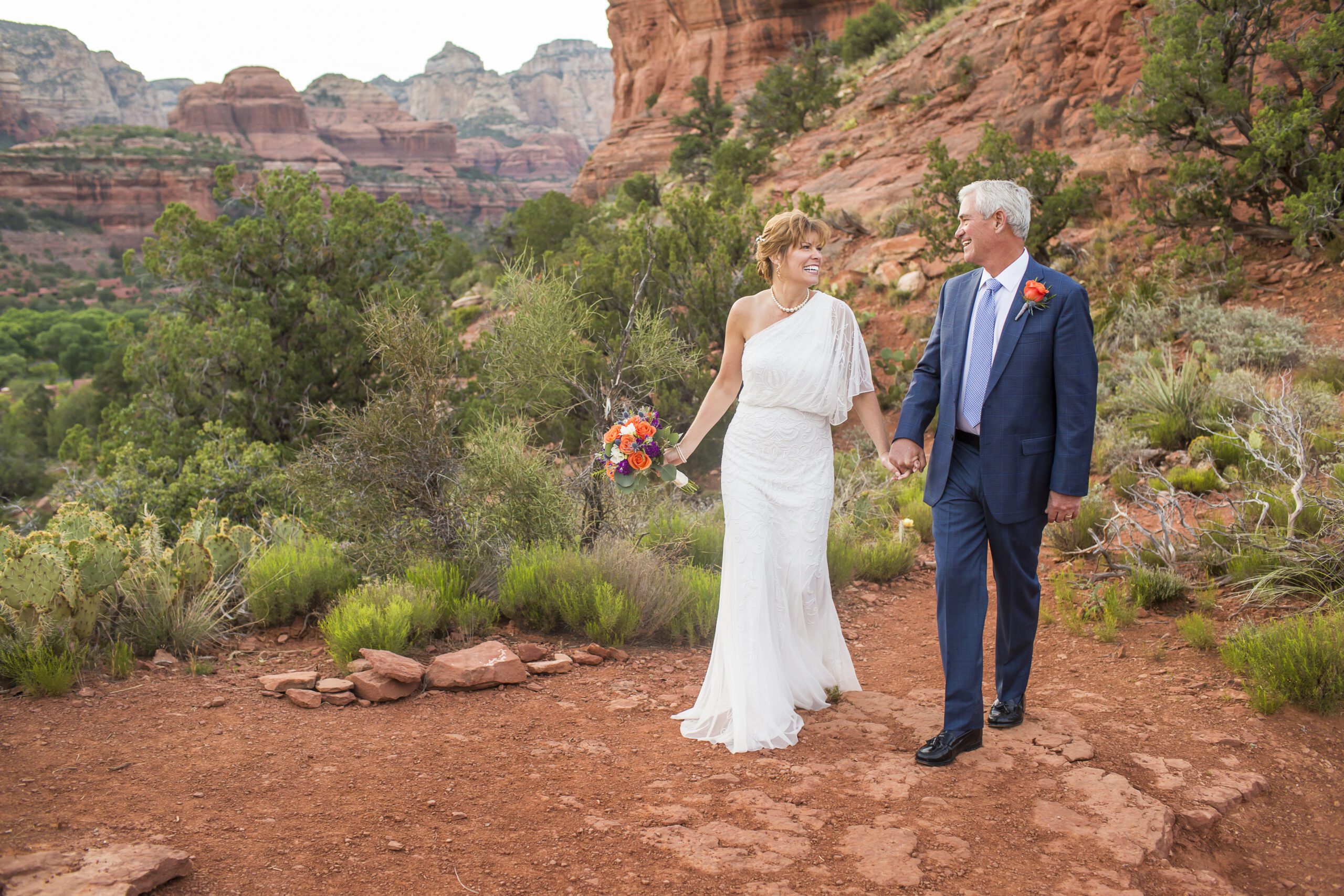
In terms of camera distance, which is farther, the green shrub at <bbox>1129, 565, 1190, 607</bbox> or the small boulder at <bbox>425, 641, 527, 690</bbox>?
the green shrub at <bbox>1129, 565, 1190, 607</bbox>

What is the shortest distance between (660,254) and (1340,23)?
744cm

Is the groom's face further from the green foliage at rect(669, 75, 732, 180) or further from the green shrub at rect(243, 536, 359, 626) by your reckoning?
the green foliage at rect(669, 75, 732, 180)

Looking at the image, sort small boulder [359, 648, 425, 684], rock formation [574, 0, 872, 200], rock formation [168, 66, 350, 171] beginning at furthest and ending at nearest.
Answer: rock formation [168, 66, 350, 171] < rock formation [574, 0, 872, 200] < small boulder [359, 648, 425, 684]

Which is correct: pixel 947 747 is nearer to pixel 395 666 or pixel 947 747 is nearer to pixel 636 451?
pixel 636 451

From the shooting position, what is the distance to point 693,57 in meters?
41.0

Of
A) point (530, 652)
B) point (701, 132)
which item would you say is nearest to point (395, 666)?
point (530, 652)

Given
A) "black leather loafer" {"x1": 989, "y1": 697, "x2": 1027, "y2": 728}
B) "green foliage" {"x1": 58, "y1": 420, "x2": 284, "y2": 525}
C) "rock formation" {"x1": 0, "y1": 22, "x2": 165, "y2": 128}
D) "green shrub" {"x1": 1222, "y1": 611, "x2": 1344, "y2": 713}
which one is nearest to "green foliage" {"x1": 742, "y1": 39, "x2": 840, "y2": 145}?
"green foliage" {"x1": 58, "y1": 420, "x2": 284, "y2": 525}

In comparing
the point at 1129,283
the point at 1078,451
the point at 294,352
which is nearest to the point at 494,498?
the point at 1078,451

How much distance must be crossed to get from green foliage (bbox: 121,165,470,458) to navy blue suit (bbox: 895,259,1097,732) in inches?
306

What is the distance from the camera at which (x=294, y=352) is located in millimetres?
10492

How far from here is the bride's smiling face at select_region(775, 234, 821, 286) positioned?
3795mm

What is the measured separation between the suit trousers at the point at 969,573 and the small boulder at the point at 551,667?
74.5 inches

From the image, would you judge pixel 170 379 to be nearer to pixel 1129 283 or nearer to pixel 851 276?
pixel 851 276

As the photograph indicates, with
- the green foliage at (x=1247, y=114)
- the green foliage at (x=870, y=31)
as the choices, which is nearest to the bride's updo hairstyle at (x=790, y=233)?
the green foliage at (x=1247, y=114)
